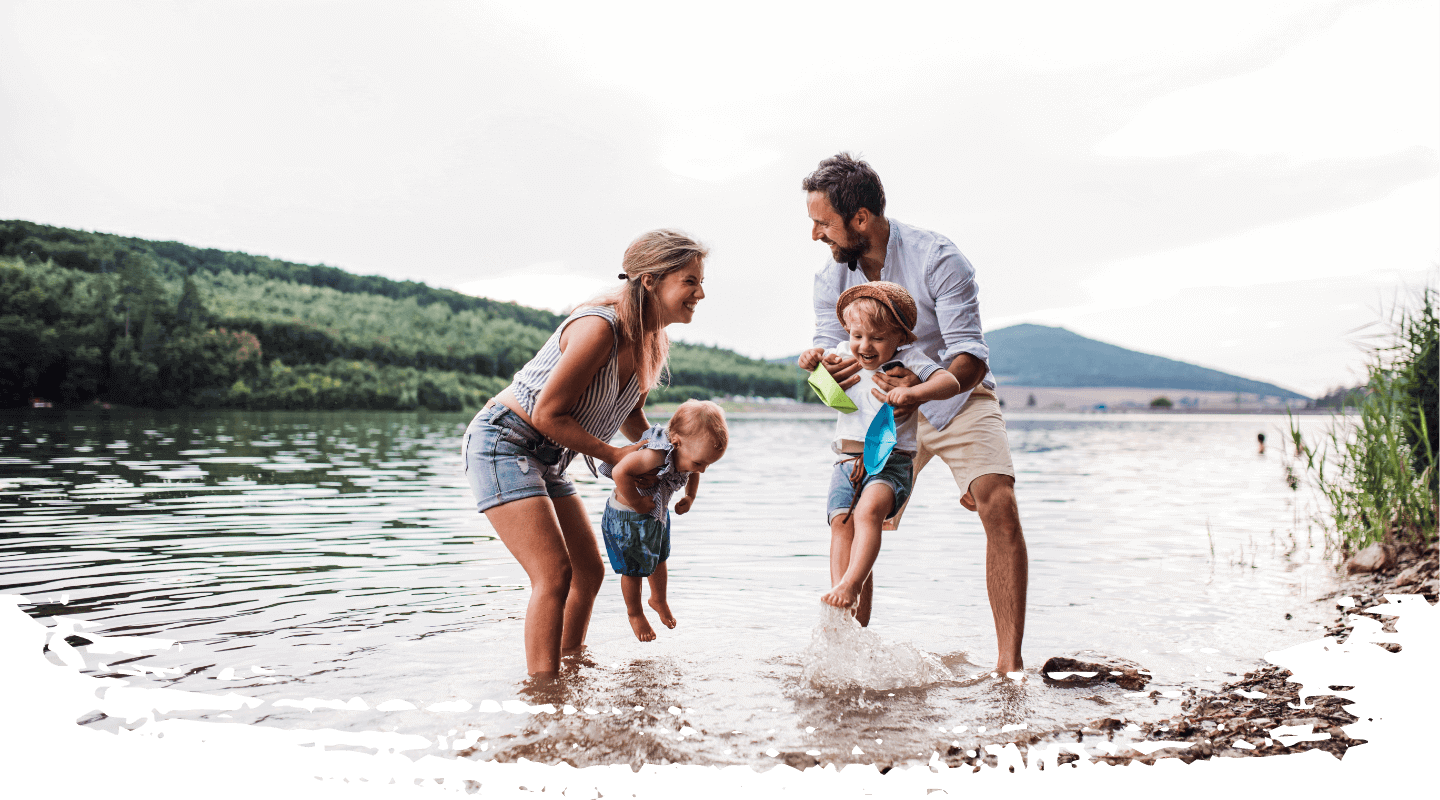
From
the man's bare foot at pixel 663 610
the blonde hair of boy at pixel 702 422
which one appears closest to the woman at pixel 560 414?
the blonde hair of boy at pixel 702 422

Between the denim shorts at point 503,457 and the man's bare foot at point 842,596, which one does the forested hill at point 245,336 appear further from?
the man's bare foot at point 842,596

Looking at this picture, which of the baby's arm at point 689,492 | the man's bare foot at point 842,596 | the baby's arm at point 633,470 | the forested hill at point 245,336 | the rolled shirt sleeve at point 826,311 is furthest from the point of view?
the forested hill at point 245,336

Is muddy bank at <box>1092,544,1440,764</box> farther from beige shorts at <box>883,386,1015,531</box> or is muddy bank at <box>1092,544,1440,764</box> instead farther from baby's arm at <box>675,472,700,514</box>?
baby's arm at <box>675,472,700,514</box>

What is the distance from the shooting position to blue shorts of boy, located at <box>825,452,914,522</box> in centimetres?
431

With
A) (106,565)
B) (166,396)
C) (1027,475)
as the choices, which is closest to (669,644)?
(106,565)

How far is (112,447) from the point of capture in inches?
893

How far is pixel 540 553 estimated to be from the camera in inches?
147

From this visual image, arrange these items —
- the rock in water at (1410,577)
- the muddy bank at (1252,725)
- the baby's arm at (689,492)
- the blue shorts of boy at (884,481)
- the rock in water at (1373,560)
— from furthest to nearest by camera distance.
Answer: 1. the rock in water at (1373,560)
2. the rock in water at (1410,577)
3. the blue shorts of boy at (884,481)
4. the baby's arm at (689,492)
5. the muddy bank at (1252,725)

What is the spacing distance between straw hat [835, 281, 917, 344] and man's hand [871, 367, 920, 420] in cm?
22

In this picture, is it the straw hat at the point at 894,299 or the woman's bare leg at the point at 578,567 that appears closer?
the straw hat at the point at 894,299

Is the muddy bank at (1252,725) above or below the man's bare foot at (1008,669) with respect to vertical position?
above

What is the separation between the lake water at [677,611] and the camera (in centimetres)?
365

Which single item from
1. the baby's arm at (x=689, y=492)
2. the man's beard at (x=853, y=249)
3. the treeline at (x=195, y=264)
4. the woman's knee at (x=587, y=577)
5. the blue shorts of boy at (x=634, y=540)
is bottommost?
the woman's knee at (x=587, y=577)

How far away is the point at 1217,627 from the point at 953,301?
9.63ft
